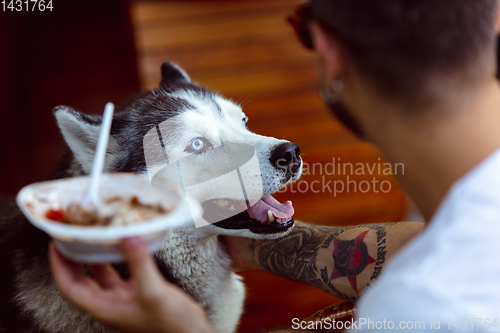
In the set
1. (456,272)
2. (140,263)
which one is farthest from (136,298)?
(456,272)

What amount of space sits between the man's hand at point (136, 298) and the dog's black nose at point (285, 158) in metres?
0.57

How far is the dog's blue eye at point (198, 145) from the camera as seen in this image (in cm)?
128

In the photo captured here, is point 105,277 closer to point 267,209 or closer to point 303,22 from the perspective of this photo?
point 267,209

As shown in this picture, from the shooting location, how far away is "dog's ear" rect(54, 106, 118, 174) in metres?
1.14

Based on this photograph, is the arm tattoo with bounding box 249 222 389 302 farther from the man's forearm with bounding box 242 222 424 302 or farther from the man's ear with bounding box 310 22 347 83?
the man's ear with bounding box 310 22 347 83

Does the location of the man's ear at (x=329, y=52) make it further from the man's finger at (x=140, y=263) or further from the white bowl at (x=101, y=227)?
the man's finger at (x=140, y=263)

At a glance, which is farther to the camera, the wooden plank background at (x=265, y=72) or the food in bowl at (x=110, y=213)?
the wooden plank background at (x=265, y=72)

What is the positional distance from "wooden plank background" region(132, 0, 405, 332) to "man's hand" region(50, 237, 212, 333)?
2052 millimetres

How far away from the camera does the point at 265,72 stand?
366 centimetres

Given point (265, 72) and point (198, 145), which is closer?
point (198, 145)

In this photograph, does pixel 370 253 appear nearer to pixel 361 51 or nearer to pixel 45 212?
pixel 361 51

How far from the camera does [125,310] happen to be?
75 centimetres

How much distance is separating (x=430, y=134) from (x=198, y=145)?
0.73m

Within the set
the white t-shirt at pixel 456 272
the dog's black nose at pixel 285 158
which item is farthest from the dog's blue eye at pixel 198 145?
the white t-shirt at pixel 456 272
